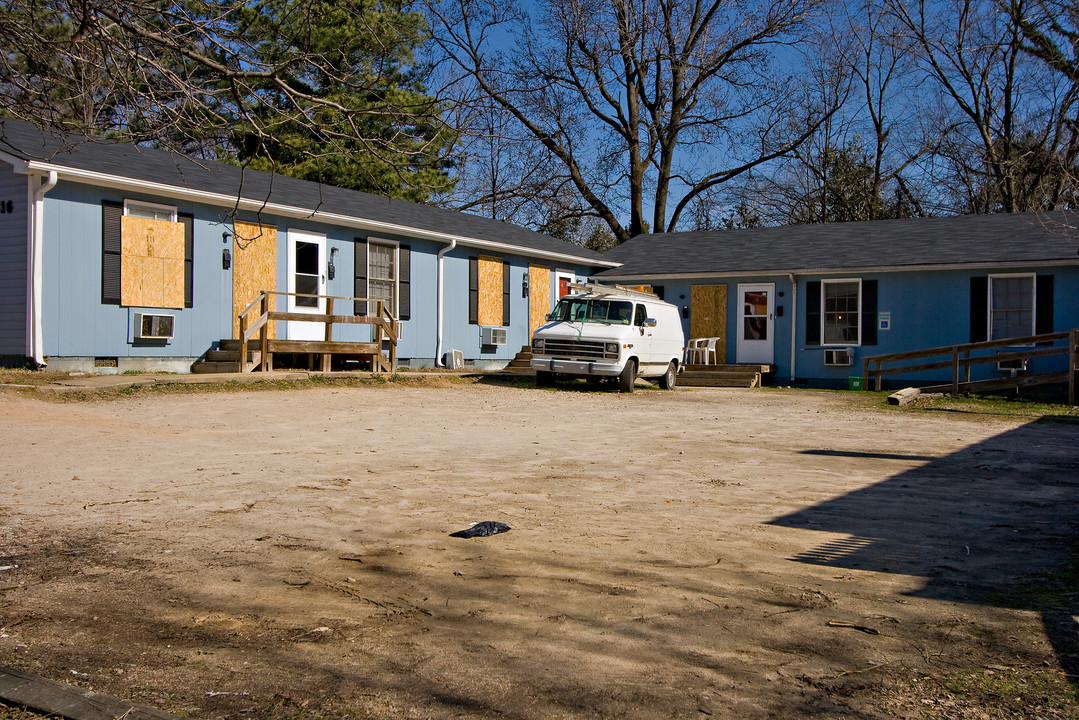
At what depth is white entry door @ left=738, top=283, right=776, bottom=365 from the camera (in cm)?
2417

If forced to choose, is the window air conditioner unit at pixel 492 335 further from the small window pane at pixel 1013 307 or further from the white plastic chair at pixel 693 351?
the small window pane at pixel 1013 307

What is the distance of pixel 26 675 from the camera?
10.8 ft

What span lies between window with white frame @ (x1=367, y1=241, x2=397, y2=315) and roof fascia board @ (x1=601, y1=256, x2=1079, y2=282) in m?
7.43

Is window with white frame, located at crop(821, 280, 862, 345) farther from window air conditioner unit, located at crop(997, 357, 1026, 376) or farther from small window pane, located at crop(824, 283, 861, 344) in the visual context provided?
window air conditioner unit, located at crop(997, 357, 1026, 376)

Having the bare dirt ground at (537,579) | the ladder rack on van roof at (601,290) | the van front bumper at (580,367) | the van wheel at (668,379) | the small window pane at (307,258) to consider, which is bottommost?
the bare dirt ground at (537,579)

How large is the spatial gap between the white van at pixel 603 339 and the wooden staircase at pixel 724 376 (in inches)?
119

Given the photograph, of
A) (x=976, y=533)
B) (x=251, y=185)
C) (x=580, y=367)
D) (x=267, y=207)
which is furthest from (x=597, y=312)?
(x=976, y=533)

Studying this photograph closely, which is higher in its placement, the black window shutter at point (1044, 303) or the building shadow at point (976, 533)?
the black window shutter at point (1044, 303)

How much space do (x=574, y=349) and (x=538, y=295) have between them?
7.71m

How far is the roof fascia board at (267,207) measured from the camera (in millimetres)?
15406

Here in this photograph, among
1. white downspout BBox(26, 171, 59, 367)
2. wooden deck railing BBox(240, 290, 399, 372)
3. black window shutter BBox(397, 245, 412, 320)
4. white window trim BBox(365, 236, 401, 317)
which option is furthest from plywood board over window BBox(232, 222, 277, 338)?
white downspout BBox(26, 171, 59, 367)

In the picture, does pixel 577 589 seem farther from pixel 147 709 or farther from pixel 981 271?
pixel 981 271

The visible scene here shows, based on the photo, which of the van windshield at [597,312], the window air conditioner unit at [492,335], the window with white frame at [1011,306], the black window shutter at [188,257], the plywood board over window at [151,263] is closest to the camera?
the plywood board over window at [151,263]

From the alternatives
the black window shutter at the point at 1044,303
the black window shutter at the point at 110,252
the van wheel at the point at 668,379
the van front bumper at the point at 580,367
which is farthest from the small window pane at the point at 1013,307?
the black window shutter at the point at 110,252
